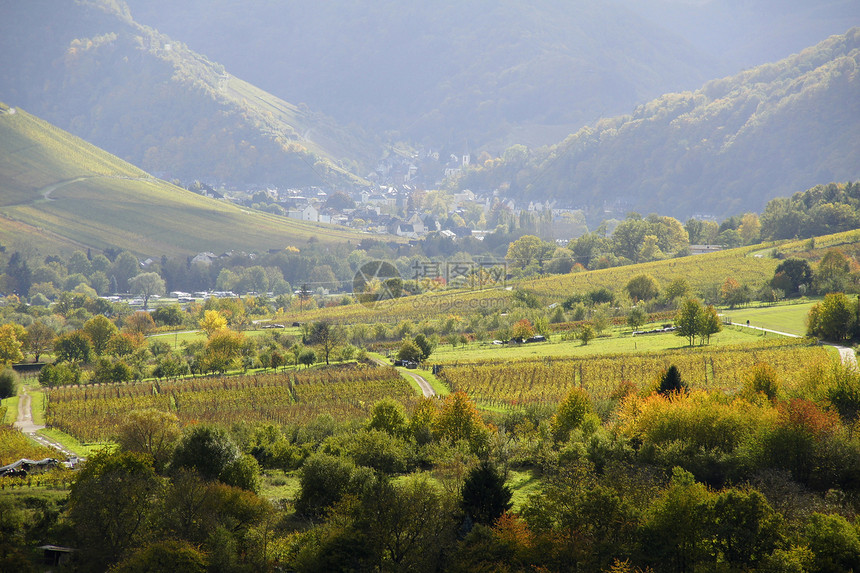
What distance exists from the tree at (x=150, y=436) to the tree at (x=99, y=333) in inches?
1738

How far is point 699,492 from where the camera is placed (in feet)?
93.7

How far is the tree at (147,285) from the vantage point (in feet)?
541

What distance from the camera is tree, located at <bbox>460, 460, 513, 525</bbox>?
29.7m

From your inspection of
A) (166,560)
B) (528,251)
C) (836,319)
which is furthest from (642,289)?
(166,560)

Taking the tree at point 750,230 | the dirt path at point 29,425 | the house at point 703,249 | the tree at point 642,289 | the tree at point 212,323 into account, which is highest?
the tree at point 750,230

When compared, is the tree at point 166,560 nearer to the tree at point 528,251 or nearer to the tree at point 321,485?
the tree at point 321,485

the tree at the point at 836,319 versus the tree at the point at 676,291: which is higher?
the tree at the point at 676,291

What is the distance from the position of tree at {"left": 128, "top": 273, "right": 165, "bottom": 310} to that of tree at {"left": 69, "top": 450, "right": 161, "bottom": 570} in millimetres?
139979

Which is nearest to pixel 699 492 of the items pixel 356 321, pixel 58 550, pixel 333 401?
pixel 58 550

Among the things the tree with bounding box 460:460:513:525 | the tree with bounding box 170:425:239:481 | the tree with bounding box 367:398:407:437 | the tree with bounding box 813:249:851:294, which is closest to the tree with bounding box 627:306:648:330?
the tree with bounding box 813:249:851:294

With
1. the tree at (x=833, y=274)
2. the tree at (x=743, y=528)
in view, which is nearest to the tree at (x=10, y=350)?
the tree at (x=743, y=528)

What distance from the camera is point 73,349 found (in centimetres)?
7562

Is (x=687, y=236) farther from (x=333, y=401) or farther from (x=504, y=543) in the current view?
(x=504, y=543)

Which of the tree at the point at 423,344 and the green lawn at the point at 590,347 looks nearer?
the green lawn at the point at 590,347
